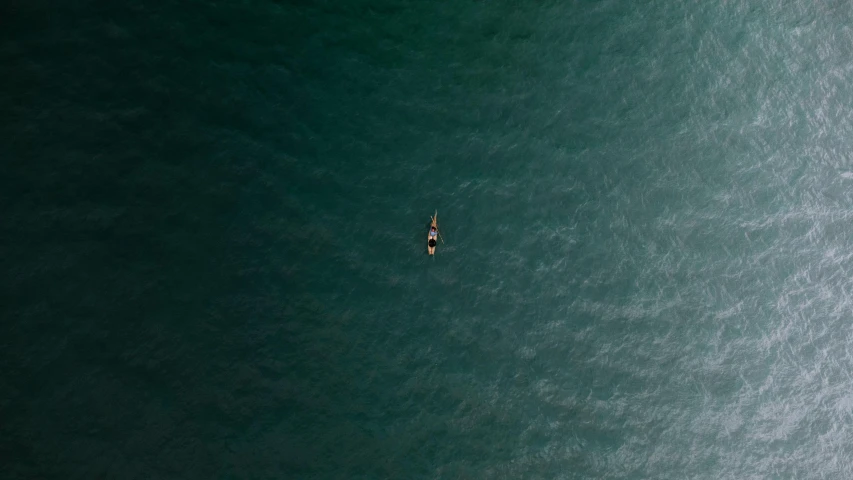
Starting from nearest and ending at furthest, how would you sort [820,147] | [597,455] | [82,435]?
[82,435]
[597,455]
[820,147]

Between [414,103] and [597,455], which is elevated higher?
[414,103]

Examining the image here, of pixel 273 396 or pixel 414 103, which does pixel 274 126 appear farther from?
pixel 273 396

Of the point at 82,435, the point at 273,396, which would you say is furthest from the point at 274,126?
the point at 82,435

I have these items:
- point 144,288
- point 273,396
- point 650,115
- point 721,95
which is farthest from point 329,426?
point 721,95

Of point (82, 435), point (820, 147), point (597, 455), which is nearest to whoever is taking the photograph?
point (82, 435)

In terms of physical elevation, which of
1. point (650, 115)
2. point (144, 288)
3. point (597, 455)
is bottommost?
point (597, 455)

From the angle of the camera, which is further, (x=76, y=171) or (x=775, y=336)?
(x=775, y=336)
